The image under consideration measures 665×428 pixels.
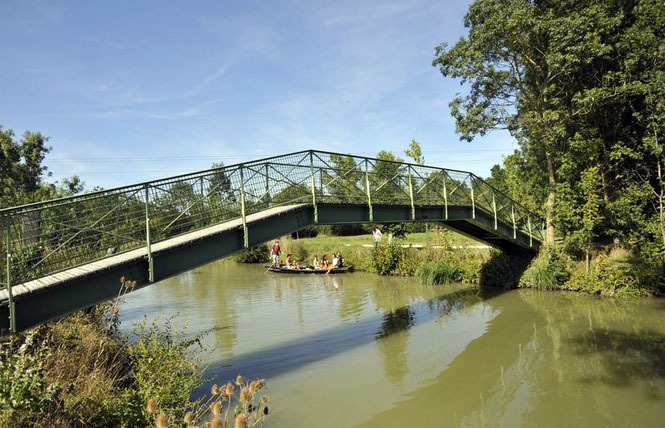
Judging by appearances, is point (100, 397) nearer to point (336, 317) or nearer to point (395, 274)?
point (336, 317)

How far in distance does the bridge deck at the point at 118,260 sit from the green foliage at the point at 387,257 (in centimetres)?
1352

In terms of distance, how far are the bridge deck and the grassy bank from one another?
2.13 ft

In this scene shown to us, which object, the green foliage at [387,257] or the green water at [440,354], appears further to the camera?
the green foliage at [387,257]

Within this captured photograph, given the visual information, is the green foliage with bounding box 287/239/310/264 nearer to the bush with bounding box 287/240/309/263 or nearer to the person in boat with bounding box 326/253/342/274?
the bush with bounding box 287/240/309/263

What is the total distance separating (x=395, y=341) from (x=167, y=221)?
645cm

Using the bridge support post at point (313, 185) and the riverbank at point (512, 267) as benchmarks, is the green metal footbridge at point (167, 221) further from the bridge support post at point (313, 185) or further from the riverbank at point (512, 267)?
the riverbank at point (512, 267)

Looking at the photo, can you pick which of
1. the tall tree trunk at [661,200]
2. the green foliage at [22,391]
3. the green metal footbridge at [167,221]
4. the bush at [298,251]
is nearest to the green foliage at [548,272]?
the tall tree trunk at [661,200]

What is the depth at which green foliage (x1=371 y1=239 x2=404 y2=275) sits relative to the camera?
71.9ft

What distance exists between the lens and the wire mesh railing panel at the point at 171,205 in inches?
248

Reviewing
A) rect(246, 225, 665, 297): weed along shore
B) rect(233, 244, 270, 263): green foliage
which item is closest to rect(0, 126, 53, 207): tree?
rect(233, 244, 270, 263): green foliage

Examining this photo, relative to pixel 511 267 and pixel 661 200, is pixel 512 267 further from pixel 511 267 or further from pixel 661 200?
pixel 661 200

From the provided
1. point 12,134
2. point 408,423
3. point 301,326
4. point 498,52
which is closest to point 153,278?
point 408,423

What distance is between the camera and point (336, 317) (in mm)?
13703

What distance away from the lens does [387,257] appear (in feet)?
72.3
